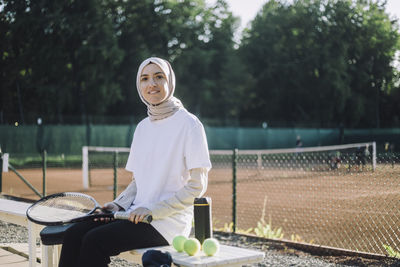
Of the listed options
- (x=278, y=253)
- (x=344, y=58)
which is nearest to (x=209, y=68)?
(x=344, y=58)

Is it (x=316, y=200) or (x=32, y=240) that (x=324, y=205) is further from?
(x=32, y=240)

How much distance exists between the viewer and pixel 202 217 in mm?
2775

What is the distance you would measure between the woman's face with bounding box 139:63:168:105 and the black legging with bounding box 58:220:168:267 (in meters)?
0.78

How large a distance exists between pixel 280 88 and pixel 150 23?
13347mm

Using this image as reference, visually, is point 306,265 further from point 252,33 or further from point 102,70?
point 252,33

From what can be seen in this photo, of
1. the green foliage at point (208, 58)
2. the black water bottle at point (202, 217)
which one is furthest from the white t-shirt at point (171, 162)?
the green foliage at point (208, 58)

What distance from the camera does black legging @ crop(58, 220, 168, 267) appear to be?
2697 mm

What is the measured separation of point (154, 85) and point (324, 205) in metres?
6.91

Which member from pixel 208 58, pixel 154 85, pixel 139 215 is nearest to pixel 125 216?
pixel 139 215

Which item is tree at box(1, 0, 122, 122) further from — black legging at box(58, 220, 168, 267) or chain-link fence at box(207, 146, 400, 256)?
black legging at box(58, 220, 168, 267)

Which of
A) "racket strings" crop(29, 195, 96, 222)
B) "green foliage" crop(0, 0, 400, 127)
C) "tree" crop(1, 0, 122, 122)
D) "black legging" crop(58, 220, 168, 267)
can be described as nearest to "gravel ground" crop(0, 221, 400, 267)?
"racket strings" crop(29, 195, 96, 222)

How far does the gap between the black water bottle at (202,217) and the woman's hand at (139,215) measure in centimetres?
27

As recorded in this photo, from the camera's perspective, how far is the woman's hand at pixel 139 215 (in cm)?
274

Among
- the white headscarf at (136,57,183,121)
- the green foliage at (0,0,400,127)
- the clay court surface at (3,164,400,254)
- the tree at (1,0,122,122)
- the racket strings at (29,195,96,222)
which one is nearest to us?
the white headscarf at (136,57,183,121)
